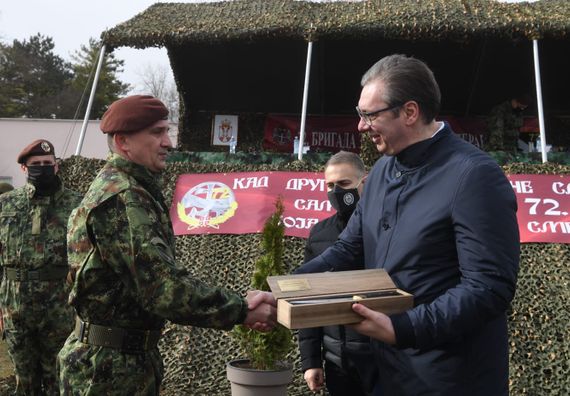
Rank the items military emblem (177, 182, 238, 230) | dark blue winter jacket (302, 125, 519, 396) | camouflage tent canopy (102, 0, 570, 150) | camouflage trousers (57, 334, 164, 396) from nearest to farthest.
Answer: dark blue winter jacket (302, 125, 519, 396) → camouflage trousers (57, 334, 164, 396) → military emblem (177, 182, 238, 230) → camouflage tent canopy (102, 0, 570, 150)

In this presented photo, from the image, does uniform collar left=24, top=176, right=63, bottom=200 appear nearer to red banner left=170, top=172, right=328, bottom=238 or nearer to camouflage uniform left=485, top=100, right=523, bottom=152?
red banner left=170, top=172, right=328, bottom=238

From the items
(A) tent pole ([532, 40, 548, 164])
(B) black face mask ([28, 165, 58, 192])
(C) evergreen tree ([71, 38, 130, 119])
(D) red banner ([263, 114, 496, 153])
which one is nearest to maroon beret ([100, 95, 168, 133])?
(B) black face mask ([28, 165, 58, 192])

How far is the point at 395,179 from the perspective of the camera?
207cm

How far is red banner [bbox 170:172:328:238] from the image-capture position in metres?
5.90

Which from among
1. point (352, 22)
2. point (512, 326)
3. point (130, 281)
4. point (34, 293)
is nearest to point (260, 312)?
point (130, 281)

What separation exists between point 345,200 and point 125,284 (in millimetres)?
1478

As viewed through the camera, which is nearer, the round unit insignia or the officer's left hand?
the officer's left hand

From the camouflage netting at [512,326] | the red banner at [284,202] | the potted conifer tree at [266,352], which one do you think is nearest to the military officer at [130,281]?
Answer: the potted conifer tree at [266,352]

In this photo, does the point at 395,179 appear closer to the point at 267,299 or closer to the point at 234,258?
the point at 267,299

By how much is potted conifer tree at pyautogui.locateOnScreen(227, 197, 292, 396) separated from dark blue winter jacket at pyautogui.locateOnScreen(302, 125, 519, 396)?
2345 mm

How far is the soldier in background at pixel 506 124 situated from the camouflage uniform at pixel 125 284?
8.22 meters

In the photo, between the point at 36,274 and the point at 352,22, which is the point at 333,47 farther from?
the point at 36,274

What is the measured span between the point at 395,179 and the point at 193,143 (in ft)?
32.8

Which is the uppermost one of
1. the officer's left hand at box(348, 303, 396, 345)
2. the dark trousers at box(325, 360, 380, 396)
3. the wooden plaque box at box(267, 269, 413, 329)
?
the wooden plaque box at box(267, 269, 413, 329)
